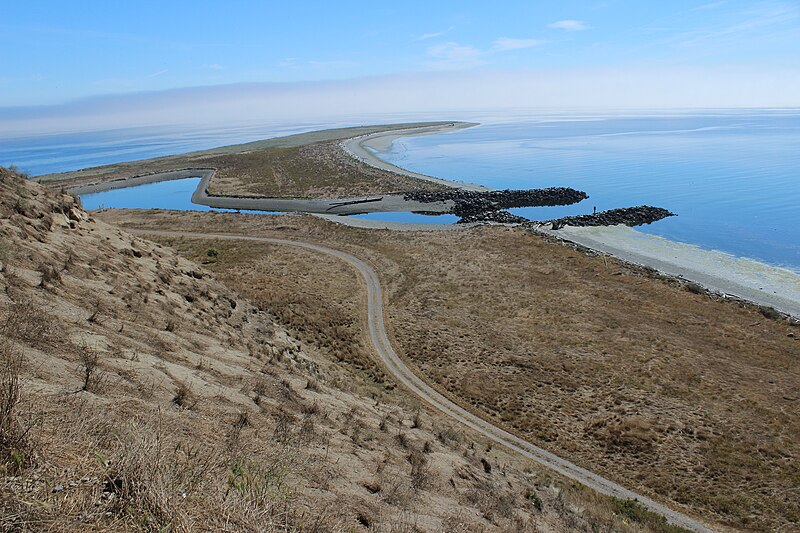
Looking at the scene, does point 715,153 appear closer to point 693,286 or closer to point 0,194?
point 693,286

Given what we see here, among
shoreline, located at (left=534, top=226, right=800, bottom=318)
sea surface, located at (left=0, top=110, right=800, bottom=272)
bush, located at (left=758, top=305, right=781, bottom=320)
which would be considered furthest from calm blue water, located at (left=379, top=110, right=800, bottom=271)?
bush, located at (left=758, top=305, right=781, bottom=320)

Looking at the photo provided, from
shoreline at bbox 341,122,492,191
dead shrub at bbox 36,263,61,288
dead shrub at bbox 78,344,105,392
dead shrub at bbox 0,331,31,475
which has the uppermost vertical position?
shoreline at bbox 341,122,492,191

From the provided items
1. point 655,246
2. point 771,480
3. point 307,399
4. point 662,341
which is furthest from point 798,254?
point 307,399

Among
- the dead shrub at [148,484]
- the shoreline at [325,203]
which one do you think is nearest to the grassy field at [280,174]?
the shoreline at [325,203]

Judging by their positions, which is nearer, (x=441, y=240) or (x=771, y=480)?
(x=771, y=480)

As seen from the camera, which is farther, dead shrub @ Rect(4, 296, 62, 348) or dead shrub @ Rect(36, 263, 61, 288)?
dead shrub @ Rect(36, 263, 61, 288)

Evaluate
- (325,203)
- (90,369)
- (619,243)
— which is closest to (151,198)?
(325,203)

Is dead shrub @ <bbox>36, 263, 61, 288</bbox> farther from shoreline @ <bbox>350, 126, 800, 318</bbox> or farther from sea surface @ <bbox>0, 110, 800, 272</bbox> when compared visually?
sea surface @ <bbox>0, 110, 800, 272</bbox>
